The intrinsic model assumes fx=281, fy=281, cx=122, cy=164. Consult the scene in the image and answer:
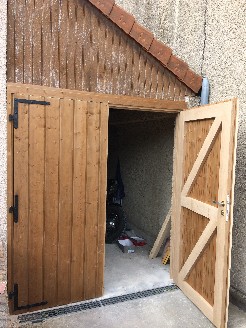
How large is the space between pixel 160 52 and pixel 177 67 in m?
0.33

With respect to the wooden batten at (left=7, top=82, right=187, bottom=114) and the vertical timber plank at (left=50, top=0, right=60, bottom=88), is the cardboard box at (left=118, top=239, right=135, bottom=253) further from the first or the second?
the vertical timber plank at (left=50, top=0, right=60, bottom=88)

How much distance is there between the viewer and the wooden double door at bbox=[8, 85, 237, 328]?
316 cm

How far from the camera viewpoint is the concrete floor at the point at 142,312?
3.25 m

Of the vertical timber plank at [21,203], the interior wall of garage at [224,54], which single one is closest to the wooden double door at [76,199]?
the vertical timber plank at [21,203]

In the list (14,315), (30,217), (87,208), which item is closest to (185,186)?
(87,208)

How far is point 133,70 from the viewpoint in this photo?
12.4 ft

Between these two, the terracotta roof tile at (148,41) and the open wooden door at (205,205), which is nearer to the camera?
the open wooden door at (205,205)

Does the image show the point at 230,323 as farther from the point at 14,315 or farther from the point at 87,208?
the point at 14,315

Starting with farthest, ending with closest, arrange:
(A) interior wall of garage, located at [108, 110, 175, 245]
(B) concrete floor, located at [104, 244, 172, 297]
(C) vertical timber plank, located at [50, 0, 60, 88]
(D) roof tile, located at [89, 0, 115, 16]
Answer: (A) interior wall of garage, located at [108, 110, 175, 245], (B) concrete floor, located at [104, 244, 172, 297], (D) roof tile, located at [89, 0, 115, 16], (C) vertical timber plank, located at [50, 0, 60, 88]

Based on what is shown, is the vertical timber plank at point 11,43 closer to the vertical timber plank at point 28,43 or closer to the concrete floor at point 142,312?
the vertical timber plank at point 28,43

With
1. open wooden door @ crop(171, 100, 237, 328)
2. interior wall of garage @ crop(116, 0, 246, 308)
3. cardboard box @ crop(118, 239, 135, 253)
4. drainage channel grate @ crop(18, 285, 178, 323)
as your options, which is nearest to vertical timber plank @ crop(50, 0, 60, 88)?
open wooden door @ crop(171, 100, 237, 328)

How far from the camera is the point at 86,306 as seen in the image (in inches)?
141

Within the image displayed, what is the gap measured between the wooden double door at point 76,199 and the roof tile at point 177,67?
60 cm

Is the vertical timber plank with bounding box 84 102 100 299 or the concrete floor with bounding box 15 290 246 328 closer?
the concrete floor with bounding box 15 290 246 328
